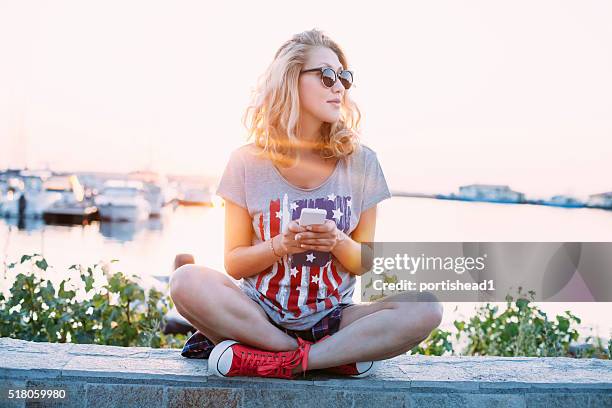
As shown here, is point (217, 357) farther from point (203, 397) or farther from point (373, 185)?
point (373, 185)

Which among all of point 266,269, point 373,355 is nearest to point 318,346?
point 373,355

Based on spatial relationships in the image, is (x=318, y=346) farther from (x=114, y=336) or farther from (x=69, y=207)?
(x=69, y=207)

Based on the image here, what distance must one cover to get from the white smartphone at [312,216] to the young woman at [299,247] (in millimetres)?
40

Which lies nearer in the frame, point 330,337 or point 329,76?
point 330,337

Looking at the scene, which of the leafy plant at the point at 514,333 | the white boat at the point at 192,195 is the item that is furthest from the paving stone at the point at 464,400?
the white boat at the point at 192,195

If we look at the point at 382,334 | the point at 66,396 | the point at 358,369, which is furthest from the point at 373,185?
the point at 66,396

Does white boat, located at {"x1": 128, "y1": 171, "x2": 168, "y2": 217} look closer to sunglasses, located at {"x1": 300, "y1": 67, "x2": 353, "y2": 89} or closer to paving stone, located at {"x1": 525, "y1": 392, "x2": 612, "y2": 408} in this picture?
sunglasses, located at {"x1": 300, "y1": 67, "x2": 353, "y2": 89}

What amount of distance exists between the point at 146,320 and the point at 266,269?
4.28 ft

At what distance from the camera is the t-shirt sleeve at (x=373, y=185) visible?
268 centimetres

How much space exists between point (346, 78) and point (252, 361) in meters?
1.27

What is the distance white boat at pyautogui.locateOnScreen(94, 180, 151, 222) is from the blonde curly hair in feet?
97.4

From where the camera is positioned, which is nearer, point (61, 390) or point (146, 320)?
point (61, 390)

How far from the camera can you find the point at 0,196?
101 ft

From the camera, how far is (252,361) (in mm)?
2336
